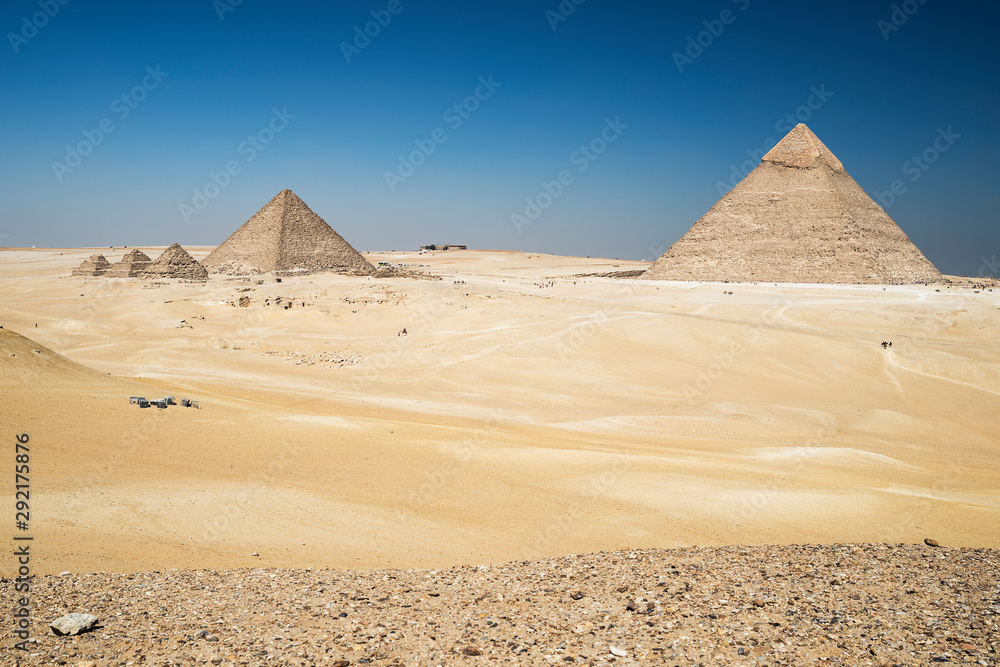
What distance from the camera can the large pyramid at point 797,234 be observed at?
45406 millimetres

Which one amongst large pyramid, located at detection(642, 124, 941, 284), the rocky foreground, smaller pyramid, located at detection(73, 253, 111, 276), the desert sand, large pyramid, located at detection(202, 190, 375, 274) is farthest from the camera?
large pyramid, located at detection(642, 124, 941, 284)

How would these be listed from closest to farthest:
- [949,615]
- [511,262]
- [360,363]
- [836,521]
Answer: [949,615], [836,521], [360,363], [511,262]

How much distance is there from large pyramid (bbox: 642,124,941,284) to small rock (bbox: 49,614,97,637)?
49140mm

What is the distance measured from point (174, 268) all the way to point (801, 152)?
50.5m

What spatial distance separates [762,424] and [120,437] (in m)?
11.5

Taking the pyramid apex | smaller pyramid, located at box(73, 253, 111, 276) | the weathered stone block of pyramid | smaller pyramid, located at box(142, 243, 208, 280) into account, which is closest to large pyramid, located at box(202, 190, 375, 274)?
smaller pyramid, located at box(142, 243, 208, 280)

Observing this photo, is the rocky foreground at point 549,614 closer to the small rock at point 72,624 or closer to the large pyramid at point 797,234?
the small rock at point 72,624

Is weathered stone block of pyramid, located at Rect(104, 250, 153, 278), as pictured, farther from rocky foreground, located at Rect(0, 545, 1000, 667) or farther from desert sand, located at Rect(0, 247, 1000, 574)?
rocky foreground, located at Rect(0, 545, 1000, 667)

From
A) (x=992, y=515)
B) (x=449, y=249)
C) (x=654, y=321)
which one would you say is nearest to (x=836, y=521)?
(x=992, y=515)

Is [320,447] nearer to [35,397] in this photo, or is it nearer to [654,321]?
[35,397]

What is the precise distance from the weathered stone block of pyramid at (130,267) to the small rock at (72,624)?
39649 mm

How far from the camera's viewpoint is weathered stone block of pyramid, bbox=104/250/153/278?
122ft

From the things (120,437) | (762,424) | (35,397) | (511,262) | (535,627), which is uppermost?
(511,262)

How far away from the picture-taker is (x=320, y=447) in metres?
7.57
